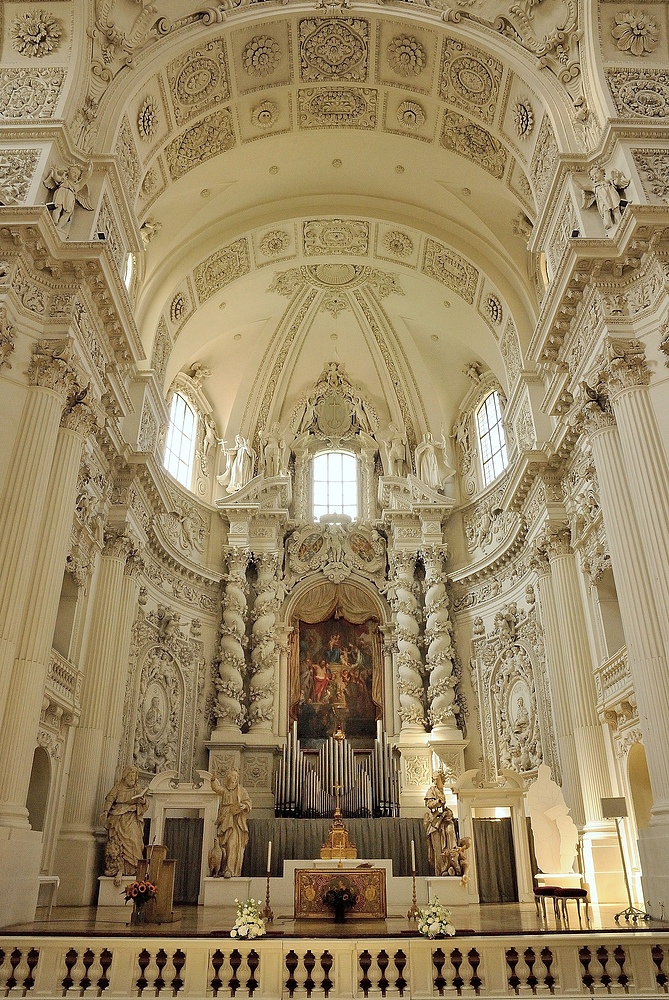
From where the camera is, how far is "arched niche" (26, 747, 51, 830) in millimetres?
13484

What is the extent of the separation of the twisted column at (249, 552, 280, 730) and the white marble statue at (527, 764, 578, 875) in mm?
10517

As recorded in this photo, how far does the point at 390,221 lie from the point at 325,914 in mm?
16805

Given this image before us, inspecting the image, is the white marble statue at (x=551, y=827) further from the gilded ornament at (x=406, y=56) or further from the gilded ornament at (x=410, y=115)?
the gilded ornament at (x=406, y=56)

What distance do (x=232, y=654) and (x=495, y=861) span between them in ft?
30.0

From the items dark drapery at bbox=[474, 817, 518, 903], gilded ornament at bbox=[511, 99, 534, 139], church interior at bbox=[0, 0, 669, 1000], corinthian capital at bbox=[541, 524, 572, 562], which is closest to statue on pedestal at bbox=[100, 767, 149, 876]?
church interior at bbox=[0, 0, 669, 1000]

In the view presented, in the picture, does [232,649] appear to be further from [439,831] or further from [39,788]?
[439,831]

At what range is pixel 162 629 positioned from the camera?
20.1 metres

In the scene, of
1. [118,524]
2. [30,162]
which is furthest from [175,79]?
[118,524]

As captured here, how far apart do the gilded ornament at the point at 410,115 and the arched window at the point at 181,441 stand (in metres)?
10.2

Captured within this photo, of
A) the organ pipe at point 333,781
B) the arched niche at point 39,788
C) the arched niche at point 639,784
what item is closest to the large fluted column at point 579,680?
the arched niche at point 639,784

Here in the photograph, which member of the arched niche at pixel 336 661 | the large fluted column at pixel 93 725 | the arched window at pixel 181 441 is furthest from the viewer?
the arched window at pixel 181 441

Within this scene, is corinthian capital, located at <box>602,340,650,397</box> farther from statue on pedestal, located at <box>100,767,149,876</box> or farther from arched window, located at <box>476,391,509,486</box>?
statue on pedestal, located at <box>100,767,149,876</box>

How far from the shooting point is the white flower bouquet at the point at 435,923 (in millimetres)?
7820

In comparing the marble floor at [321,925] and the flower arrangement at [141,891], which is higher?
the flower arrangement at [141,891]
